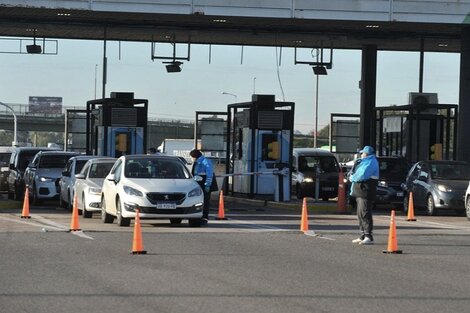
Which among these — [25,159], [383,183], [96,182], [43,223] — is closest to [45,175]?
[25,159]

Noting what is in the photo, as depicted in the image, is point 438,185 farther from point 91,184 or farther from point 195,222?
point 91,184

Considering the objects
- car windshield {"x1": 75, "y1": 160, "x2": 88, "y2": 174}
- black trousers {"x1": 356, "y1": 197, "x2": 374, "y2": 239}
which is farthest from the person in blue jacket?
car windshield {"x1": 75, "y1": 160, "x2": 88, "y2": 174}

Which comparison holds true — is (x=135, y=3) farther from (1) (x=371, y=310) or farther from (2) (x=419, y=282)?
(1) (x=371, y=310)

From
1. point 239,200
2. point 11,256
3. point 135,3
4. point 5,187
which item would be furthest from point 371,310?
point 5,187

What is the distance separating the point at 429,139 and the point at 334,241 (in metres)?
17.9

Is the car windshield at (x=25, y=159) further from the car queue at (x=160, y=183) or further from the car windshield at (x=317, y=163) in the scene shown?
the car windshield at (x=317, y=163)

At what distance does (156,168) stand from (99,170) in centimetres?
384

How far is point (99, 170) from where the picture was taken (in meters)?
25.9

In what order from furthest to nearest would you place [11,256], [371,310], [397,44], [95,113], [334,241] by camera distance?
[397,44] < [95,113] < [334,241] < [11,256] < [371,310]

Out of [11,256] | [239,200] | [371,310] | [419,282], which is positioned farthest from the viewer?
[239,200]

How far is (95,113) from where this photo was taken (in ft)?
125

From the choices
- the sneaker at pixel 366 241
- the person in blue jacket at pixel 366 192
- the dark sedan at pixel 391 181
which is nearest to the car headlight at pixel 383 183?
the dark sedan at pixel 391 181

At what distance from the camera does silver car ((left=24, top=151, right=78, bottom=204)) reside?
102 feet

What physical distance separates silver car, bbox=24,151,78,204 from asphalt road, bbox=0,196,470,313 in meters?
8.00
